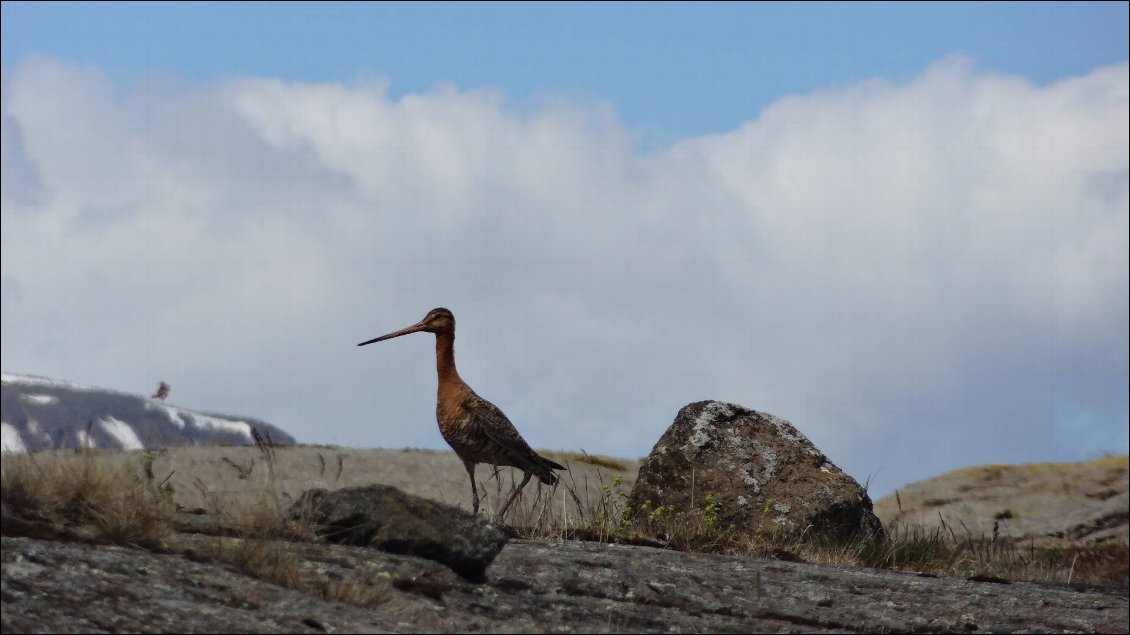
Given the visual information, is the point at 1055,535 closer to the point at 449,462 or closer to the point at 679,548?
the point at 449,462

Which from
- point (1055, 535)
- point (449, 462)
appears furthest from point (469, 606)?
point (1055, 535)

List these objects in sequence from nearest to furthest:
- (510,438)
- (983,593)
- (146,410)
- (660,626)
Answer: (660,626) → (983,593) → (510,438) → (146,410)

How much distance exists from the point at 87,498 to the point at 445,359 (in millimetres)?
4969

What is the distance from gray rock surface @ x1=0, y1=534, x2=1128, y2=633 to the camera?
5953 millimetres

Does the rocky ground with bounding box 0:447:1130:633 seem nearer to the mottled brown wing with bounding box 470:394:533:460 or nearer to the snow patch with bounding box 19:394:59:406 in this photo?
the mottled brown wing with bounding box 470:394:533:460

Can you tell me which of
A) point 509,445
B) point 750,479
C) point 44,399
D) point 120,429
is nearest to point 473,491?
point 509,445

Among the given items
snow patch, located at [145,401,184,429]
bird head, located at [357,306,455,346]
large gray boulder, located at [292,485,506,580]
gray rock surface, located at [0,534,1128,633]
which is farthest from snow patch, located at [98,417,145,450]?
large gray boulder, located at [292,485,506,580]

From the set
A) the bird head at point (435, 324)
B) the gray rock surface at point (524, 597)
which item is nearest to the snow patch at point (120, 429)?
the bird head at point (435, 324)

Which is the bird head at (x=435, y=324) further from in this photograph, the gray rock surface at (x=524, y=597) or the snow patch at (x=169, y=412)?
the snow patch at (x=169, y=412)

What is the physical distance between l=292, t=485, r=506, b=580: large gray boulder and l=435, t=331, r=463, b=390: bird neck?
4239mm

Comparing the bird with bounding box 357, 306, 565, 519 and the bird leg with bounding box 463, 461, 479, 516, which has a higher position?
the bird with bounding box 357, 306, 565, 519

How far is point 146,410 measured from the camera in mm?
105562

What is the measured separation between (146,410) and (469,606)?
4072 inches

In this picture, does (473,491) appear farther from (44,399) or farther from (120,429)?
(44,399)
